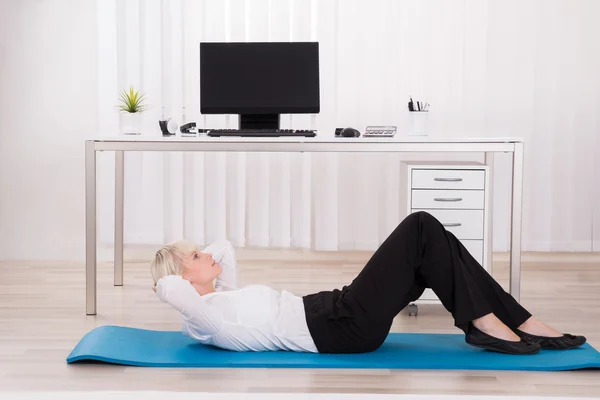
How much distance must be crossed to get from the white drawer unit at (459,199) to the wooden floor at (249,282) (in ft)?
1.15

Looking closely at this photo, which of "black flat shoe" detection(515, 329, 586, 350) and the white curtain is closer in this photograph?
"black flat shoe" detection(515, 329, 586, 350)

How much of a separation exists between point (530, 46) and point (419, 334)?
249 centimetres

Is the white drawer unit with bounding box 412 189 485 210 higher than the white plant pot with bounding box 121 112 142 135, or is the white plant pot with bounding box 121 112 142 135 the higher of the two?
the white plant pot with bounding box 121 112 142 135

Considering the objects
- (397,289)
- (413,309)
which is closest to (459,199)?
(413,309)

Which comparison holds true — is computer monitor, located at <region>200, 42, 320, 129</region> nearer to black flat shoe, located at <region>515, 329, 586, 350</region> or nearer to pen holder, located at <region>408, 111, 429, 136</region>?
pen holder, located at <region>408, 111, 429, 136</region>

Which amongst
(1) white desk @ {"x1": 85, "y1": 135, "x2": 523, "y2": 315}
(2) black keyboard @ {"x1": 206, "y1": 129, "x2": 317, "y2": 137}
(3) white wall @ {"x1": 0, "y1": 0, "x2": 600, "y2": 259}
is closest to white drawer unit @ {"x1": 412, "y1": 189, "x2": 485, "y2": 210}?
(1) white desk @ {"x1": 85, "y1": 135, "x2": 523, "y2": 315}

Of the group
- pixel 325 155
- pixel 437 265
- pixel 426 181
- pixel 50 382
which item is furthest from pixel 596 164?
pixel 50 382

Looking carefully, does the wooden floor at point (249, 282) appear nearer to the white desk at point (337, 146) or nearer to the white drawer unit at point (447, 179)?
the white desk at point (337, 146)

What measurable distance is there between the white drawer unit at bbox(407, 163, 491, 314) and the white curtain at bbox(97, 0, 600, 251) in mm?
1438

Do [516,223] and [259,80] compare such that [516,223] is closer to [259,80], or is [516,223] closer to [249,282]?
[259,80]

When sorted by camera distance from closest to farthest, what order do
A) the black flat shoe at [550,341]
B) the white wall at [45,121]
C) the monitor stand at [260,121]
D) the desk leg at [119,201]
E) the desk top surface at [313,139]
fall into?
the black flat shoe at [550,341] < the desk top surface at [313,139] < the monitor stand at [260,121] < the desk leg at [119,201] < the white wall at [45,121]

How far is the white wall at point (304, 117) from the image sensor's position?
15.7 ft

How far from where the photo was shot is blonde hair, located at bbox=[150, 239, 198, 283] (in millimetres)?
2588

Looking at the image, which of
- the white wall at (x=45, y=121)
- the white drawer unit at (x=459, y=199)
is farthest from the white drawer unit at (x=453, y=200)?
the white wall at (x=45, y=121)
